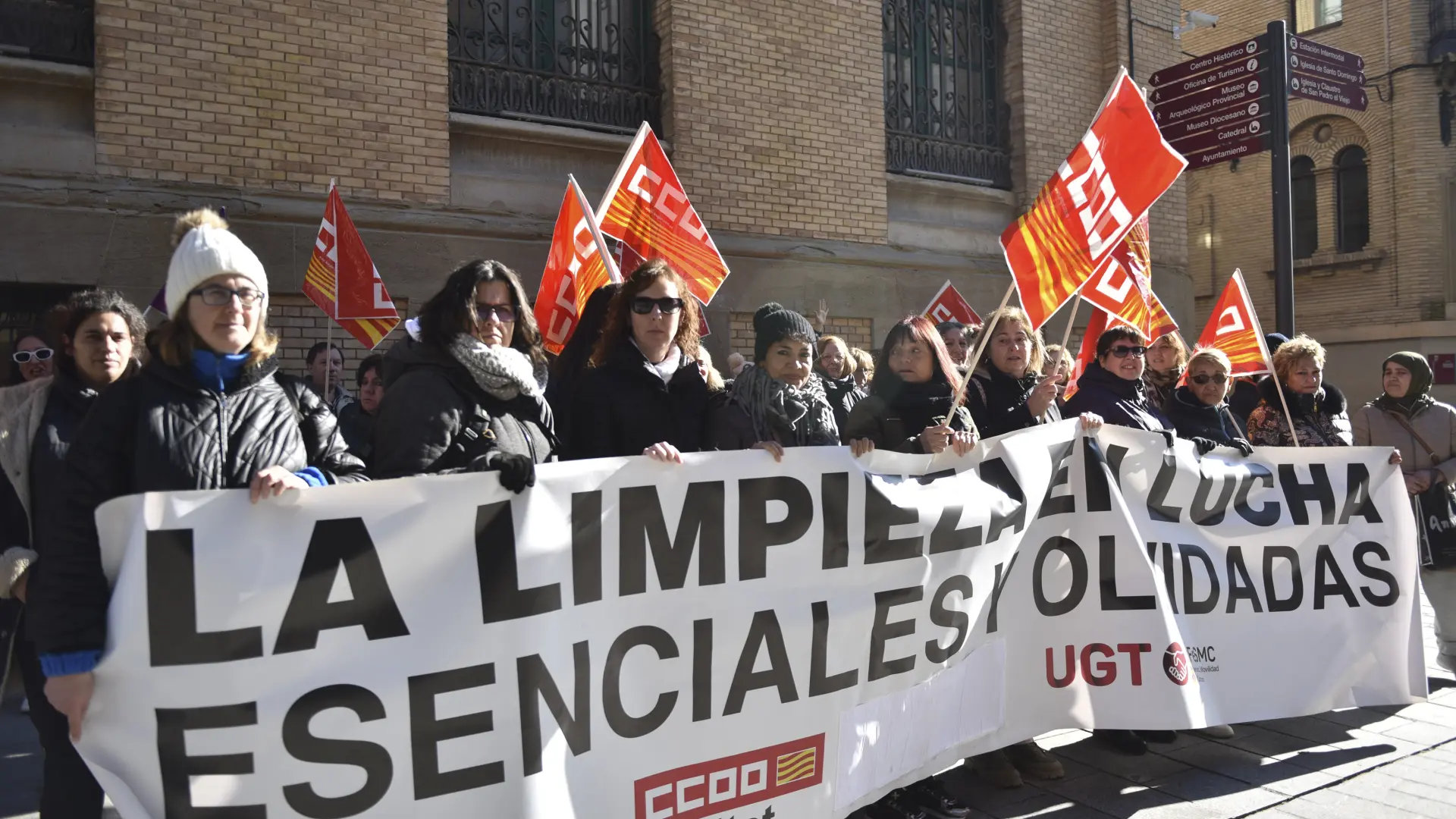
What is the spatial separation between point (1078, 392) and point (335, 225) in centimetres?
470

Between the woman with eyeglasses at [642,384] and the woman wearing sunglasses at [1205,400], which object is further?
the woman wearing sunglasses at [1205,400]

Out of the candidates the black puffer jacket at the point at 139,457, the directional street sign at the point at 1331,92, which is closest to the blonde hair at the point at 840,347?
the black puffer jacket at the point at 139,457

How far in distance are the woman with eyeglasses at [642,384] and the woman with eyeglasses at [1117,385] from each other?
195 cm

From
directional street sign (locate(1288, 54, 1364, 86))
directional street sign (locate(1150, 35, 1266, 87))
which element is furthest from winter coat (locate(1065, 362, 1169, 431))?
directional street sign (locate(1288, 54, 1364, 86))

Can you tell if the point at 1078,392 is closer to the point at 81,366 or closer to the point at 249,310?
the point at 249,310

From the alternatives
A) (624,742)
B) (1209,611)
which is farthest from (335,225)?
(1209,611)

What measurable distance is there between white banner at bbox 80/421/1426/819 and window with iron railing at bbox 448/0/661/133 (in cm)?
644

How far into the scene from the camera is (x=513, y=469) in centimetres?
282

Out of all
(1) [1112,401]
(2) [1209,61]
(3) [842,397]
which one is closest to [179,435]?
(3) [842,397]

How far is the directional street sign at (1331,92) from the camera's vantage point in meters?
10.9

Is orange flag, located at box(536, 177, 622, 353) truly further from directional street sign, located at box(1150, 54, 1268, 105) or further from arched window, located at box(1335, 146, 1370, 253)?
arched window, located at box(1335, 146, 1370, 253)

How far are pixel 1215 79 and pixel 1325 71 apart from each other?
3.91ft

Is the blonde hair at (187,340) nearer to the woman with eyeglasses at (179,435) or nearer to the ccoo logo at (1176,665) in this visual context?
the woman with eyeglasses at (179,435)

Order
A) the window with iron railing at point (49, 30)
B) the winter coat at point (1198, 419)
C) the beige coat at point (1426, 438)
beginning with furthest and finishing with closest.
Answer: the window with iron railing at point (49, 30)
the beige coat at point (1426, 438)
the winter coat at point (1198, 419)
